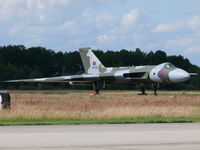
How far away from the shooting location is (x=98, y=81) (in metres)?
62.8

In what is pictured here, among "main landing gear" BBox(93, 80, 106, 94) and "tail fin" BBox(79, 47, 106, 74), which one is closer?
"main landing gear" BBox(93, 80, 106, 94)

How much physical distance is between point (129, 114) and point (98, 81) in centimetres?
3674

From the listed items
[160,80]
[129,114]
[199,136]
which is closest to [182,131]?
[199,136]

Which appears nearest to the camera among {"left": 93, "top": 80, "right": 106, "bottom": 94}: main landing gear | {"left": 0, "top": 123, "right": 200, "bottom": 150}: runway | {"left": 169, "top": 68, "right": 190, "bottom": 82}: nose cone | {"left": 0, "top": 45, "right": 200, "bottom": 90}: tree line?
{"left": 0, "top": 123, "right": 200, "bottom": 150}: runway

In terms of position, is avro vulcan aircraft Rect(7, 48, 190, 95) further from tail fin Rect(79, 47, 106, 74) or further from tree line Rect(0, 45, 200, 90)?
tree line Rect(0, 45, 200, 90)

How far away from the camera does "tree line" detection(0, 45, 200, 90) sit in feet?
325

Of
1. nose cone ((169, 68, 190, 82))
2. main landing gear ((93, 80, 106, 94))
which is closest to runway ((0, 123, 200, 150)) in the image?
nose cone ((169, 68, 190, 82))

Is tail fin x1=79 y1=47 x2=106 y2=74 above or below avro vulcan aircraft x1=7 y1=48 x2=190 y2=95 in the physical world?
above

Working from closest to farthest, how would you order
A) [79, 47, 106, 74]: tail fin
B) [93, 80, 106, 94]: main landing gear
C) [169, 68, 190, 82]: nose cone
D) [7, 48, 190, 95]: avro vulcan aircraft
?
1. [169, 68, 190, 82]: nose cone
2. [7, 48, 190, 95]: avro vulcan aircraft
3. [93, 80, 106, 94]: main landing gear
4. [79, 47, 106, 74]: tail fin

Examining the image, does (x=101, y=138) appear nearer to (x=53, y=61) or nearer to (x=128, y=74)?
(x=128, y=74)

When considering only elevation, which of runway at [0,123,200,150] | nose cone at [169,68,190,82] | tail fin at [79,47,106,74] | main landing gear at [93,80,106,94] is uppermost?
tail fin at [79,47,106,74]

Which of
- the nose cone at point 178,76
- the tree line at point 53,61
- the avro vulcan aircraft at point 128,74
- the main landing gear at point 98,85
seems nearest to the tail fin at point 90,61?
the avro vulcan aircraft at point 128,74

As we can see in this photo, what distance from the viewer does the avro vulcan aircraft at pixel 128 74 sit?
181 ft

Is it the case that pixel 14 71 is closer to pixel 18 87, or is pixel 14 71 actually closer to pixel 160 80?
pixel 18 87
